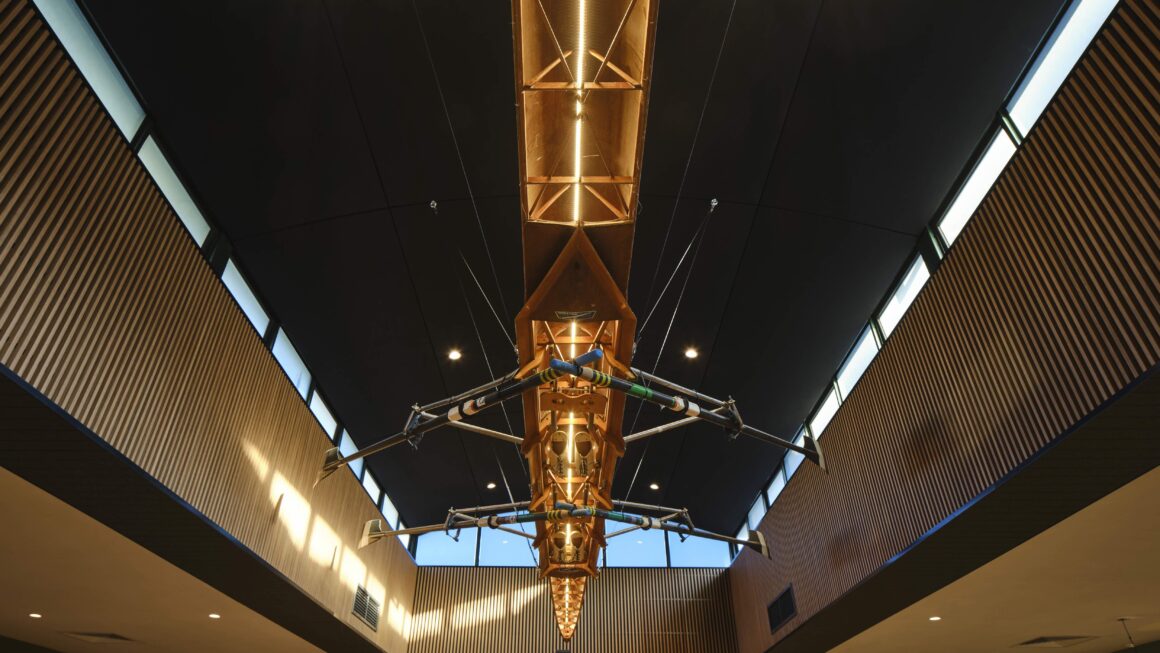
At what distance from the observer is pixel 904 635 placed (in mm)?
11742

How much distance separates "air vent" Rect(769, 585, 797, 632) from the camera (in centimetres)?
1252

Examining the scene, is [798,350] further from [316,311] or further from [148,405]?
[148,405]

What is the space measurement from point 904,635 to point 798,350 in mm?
5542

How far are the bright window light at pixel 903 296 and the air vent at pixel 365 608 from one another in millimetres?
10408

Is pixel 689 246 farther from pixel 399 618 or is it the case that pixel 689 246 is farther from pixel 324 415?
pixel 399 618

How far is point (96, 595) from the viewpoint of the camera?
9.00m

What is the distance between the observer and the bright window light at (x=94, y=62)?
18.8ft

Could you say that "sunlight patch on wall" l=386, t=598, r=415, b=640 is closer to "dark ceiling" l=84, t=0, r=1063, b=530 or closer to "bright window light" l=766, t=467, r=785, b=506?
"dark ceiling" l=84, t=0, r=1063, b=530

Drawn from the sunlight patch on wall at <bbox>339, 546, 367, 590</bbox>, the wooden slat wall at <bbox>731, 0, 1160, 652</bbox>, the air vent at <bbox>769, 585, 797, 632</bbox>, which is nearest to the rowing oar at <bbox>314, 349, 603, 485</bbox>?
the wooden slat wall at <bbox>731, 0, 1160, 652</bbox>

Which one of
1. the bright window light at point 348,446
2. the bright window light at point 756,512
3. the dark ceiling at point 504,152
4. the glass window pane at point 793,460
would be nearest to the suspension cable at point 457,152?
the dark ceiling at point 504,152

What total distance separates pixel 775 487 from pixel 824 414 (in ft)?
11.9

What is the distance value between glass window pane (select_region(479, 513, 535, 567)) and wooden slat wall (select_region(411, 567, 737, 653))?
0.18 m

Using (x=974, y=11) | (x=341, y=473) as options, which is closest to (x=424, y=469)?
(x=341, y=473)

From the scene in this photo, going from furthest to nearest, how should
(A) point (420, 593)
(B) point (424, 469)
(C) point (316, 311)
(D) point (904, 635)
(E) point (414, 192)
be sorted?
(A) point (420, 593) < (B) point (424, 469) < (D) point (904, 635) < (C) point (316, 311) < (E) point (414, 192)
